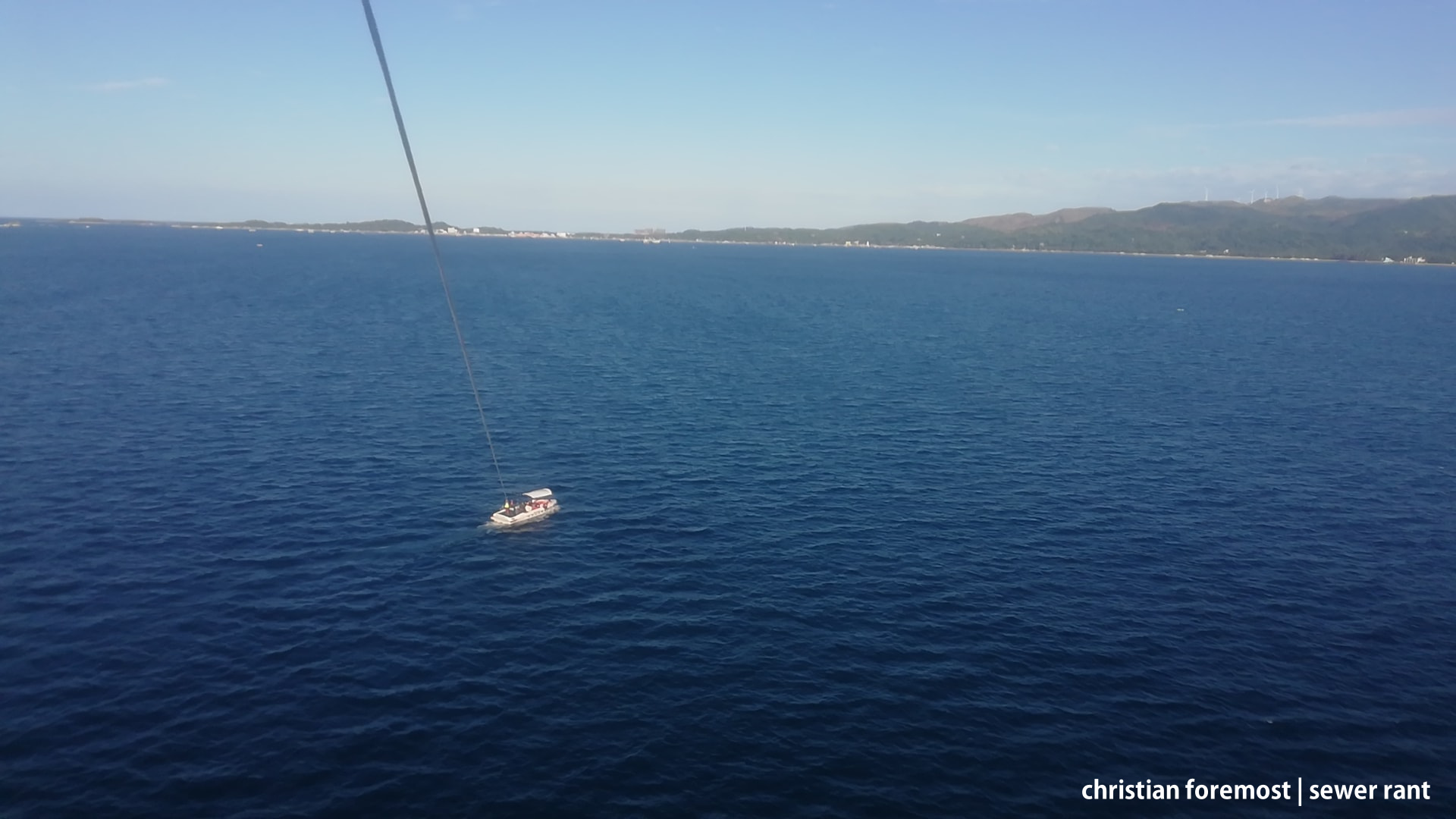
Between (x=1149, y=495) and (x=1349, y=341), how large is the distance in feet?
398

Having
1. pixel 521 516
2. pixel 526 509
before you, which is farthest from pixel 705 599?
pixel 526 509

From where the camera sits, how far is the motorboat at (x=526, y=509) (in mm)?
61188

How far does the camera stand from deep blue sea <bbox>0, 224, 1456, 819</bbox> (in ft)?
121

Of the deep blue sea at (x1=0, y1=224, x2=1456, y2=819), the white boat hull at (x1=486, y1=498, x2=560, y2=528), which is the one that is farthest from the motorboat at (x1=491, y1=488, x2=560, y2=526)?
the deep blue sea at (x1=0, y1=224, x2=1456, y2=819)

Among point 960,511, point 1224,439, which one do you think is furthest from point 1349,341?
point 960,511

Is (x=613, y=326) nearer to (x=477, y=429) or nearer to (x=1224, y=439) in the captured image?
(x=477, y=429)

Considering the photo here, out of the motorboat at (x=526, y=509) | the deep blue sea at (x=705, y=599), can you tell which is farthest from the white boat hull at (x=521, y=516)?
the deep blue sea at (x=705, y=599)

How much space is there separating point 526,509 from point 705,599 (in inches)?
708

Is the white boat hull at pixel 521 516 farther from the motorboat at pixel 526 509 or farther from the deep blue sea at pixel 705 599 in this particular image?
the deep blue sea at pixel 705 599

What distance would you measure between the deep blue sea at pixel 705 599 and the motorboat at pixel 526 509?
4.80 feet

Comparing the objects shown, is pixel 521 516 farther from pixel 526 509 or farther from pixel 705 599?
A: pixel 705 599

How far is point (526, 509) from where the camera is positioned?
6234cm

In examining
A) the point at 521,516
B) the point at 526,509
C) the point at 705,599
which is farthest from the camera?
the point at 526,509

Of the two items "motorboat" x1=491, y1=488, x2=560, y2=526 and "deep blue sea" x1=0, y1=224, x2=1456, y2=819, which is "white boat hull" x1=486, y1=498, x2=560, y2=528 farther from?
"deep blue sea" x1=0, y1=224, x2=1456, y2=819
